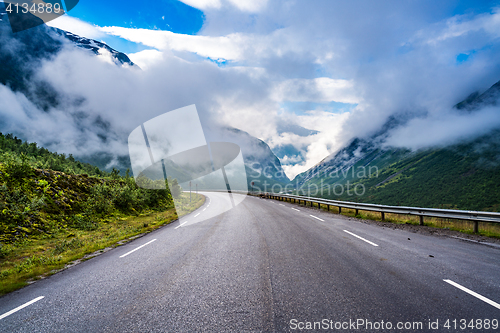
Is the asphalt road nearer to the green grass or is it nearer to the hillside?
the green grass

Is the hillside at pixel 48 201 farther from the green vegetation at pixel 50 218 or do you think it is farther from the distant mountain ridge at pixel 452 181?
the distant mountain ridge at pixel 452 181

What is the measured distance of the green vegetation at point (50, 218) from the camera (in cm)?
626

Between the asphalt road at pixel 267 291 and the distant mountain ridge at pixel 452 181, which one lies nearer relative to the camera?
the asphalt road at pixel 267 291

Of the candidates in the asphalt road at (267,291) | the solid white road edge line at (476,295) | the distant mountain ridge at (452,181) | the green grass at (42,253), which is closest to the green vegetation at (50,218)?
the green grass at (42,253)

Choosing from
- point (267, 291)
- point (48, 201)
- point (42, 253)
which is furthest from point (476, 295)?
point (48, 201)

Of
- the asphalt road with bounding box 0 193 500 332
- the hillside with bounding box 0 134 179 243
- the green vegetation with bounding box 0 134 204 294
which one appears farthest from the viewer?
the hillside with bounding box 0 134 179 243

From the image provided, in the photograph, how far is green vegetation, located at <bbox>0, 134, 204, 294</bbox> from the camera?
20.5ft

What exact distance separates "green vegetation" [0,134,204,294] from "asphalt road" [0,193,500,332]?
5.63 ft

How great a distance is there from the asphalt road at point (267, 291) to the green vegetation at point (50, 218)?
1716mm

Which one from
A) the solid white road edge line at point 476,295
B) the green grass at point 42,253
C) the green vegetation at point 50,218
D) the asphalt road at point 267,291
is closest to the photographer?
the asphalt road at point 267,291

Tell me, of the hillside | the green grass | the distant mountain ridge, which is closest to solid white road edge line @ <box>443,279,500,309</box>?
the green grass

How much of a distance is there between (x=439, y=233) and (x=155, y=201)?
2205cm

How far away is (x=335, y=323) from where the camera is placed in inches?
111

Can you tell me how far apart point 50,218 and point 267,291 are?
483 inches
